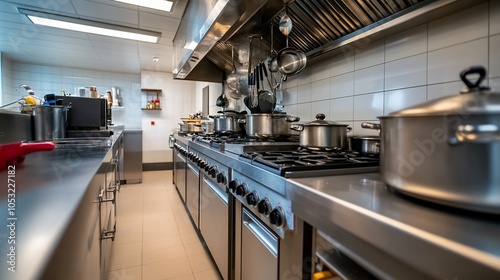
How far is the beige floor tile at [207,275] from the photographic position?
155 cm

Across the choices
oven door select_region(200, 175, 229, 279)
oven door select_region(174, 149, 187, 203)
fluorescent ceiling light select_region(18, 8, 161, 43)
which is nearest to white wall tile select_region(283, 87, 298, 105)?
oven door select_region(200, 175, 229, 279)

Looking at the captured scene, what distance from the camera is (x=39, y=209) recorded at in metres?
0.38

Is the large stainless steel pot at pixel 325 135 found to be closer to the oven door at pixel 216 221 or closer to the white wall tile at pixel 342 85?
the white wall tile at pixel 342 85

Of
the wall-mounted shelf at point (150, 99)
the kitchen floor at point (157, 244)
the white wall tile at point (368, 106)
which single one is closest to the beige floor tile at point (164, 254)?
the kitchen floor at point (157, 244)

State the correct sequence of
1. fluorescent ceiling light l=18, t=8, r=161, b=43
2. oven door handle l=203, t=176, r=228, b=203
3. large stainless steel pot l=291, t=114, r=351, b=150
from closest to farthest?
large stainless steel pot l=291, t=114, r=351, b=150 → oven door handle l=203, t=176, r=228, b=203 → fluorescent ceiling light l=18, t=8, r=161, b=43

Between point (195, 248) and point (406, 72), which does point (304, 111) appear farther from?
point (195, 248)

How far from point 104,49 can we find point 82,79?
1.82 m

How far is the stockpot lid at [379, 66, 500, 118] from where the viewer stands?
385 millimetres

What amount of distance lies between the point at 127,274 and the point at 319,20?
201cm

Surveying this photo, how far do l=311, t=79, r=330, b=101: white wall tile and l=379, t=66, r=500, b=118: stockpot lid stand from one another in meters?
1.13

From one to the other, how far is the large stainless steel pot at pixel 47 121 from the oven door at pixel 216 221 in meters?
1.16

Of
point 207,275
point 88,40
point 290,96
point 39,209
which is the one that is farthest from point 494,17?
point 88,40

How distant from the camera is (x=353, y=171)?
80 centimetres

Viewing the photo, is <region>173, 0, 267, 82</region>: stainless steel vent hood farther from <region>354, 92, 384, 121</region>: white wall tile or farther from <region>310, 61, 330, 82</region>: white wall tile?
<region>354, 92, 384, 121</region>: white wall tile
